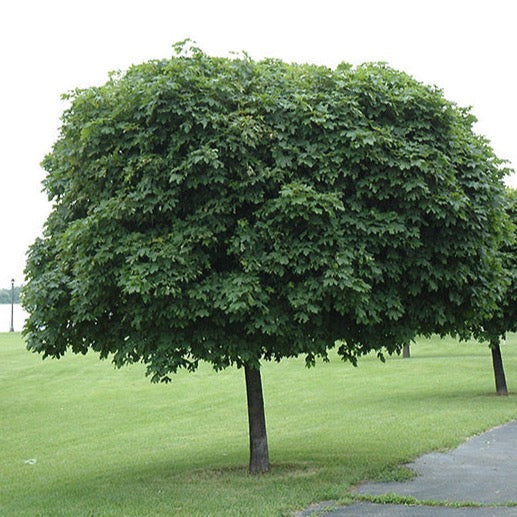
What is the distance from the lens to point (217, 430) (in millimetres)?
22156

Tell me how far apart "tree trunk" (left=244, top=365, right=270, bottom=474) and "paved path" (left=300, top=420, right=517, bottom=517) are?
7.00 ft

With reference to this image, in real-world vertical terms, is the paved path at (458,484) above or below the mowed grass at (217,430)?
below

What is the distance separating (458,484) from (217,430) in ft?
38.2

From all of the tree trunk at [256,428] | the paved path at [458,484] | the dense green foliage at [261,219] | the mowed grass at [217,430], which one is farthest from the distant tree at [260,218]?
the paved path at [458,484]

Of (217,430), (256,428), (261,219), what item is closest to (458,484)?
(256,428)

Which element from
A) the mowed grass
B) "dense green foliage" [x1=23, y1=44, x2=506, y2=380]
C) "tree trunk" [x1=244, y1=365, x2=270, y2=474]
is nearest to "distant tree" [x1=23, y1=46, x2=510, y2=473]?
"dense green foliage" [x1=23, y1=44, x2=506, y2=380]

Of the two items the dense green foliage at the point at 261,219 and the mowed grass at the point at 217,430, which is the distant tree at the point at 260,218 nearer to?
the dense green foliage at the point at 261,219

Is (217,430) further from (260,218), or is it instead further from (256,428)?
(260,218)

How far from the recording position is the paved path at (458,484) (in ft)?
31.7

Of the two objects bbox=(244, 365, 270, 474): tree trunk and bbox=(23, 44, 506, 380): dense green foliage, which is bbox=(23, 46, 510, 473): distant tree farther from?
bbox=(244, 365, 270, 474): tree trunk

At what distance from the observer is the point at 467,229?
11016mm

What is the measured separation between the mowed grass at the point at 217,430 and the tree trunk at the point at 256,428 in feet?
0.90

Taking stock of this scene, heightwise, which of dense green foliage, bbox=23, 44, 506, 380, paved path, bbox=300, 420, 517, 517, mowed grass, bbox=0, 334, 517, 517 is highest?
dense green foliage, bbox=23, 44, 506, 380

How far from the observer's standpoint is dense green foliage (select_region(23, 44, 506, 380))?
34.2ft
